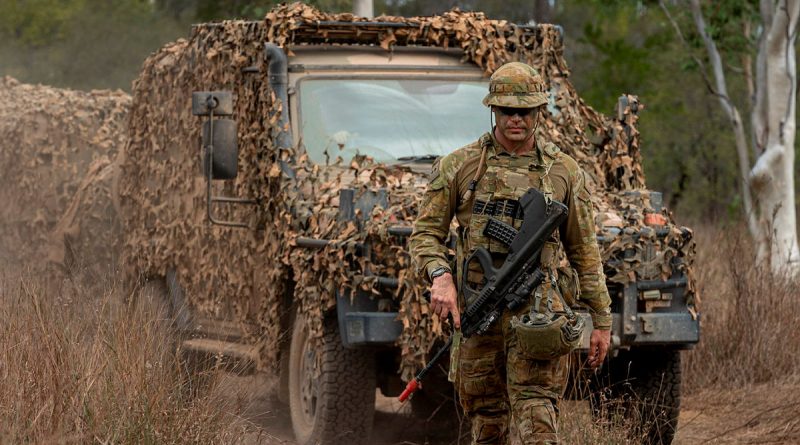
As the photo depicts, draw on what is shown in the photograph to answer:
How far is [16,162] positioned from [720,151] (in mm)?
13147

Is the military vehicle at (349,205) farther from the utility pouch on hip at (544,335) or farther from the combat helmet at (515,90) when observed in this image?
the combat helmet at (515,90)

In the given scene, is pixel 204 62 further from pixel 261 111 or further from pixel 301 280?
pixel 301 280

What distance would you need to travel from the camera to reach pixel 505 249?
5637 millimetres

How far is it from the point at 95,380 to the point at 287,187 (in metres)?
2.39

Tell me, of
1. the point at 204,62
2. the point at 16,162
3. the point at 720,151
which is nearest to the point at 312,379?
the point at 204,62

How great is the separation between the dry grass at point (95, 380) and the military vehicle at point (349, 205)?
2.61 ft

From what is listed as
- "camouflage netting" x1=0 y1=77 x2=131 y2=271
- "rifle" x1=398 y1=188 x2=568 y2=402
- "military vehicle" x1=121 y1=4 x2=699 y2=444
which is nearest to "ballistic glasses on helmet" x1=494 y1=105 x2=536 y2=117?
"rifle" x1=398 y1=188 x2=568 y2=402

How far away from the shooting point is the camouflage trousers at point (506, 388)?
5.60 metres

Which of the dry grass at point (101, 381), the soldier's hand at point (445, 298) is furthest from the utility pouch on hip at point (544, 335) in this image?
the dry grass at point (101, 381)

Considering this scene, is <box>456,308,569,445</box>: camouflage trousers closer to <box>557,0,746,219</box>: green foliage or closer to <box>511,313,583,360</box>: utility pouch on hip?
<box>511,313,583,360</box>: utility pouch on hip

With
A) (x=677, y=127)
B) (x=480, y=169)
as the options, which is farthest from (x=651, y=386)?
(x=677, y=127)

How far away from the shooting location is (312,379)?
296 inches

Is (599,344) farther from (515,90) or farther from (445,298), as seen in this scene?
(515,90)

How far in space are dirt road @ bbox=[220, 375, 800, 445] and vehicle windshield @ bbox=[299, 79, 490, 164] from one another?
4.45 ft
